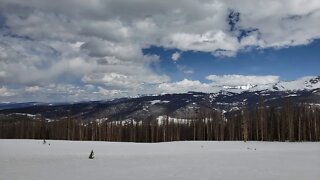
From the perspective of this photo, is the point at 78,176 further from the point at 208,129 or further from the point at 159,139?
the point at 159,139

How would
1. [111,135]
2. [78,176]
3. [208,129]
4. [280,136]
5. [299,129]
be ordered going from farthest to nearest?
[111,135], [208,129], [280,136], [299,129], [78,176]

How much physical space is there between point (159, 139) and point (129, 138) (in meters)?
13.2

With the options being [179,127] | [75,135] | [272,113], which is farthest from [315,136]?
[75,135]

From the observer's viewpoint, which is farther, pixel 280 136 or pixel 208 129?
pixel 208 129

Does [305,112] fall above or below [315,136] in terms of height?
above

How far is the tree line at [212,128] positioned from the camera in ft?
349

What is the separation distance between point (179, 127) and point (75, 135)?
1639 inches

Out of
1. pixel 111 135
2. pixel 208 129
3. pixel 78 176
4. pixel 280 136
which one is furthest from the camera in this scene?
pixel 111 135

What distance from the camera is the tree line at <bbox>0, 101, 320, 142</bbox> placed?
349 ft

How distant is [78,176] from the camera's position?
942 inches

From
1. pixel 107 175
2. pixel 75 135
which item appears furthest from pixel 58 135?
pixel 107 175

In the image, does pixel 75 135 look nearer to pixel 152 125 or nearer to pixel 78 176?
pixel 152 125

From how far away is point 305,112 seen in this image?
115 metres

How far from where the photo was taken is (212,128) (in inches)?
5123
